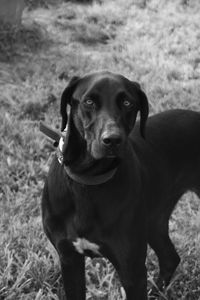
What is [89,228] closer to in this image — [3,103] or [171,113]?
[171,113]

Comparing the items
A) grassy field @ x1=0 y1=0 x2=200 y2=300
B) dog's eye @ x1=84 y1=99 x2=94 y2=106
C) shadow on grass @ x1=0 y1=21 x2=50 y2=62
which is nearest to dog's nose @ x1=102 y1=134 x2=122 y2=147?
dog's eye @ x1=84 y1=99 x2=94 y2=106

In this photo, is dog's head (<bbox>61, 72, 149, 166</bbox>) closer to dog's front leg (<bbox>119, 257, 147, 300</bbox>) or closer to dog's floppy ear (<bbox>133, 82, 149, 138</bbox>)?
dog's floppy ear (<bbox>133, 82, 149, 138</bbox>)

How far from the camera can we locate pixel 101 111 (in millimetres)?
2682

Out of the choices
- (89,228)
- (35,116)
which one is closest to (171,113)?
(89,228)

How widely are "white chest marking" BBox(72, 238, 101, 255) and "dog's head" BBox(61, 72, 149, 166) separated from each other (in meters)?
0.44

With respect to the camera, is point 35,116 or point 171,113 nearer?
point 171,113

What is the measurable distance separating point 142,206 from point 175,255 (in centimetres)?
101

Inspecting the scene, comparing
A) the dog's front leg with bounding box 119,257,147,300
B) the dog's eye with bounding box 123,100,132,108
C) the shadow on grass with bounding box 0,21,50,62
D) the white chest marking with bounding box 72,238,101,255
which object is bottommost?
the shadow on grass with bounding box 0,21,50,62

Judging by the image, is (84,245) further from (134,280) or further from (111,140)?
(111,140)

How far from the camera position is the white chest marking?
2.94 m

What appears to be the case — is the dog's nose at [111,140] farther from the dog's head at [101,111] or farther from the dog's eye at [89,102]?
the dog's eye at [89,102]

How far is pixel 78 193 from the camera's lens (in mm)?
2930

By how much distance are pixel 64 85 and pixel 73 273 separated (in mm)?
3796

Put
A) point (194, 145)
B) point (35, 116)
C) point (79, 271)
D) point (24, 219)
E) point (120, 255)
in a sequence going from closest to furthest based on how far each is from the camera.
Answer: point (120, 255) → point (79, 271) → point (194, 145) → point (24, 219) → point (35, 116)
